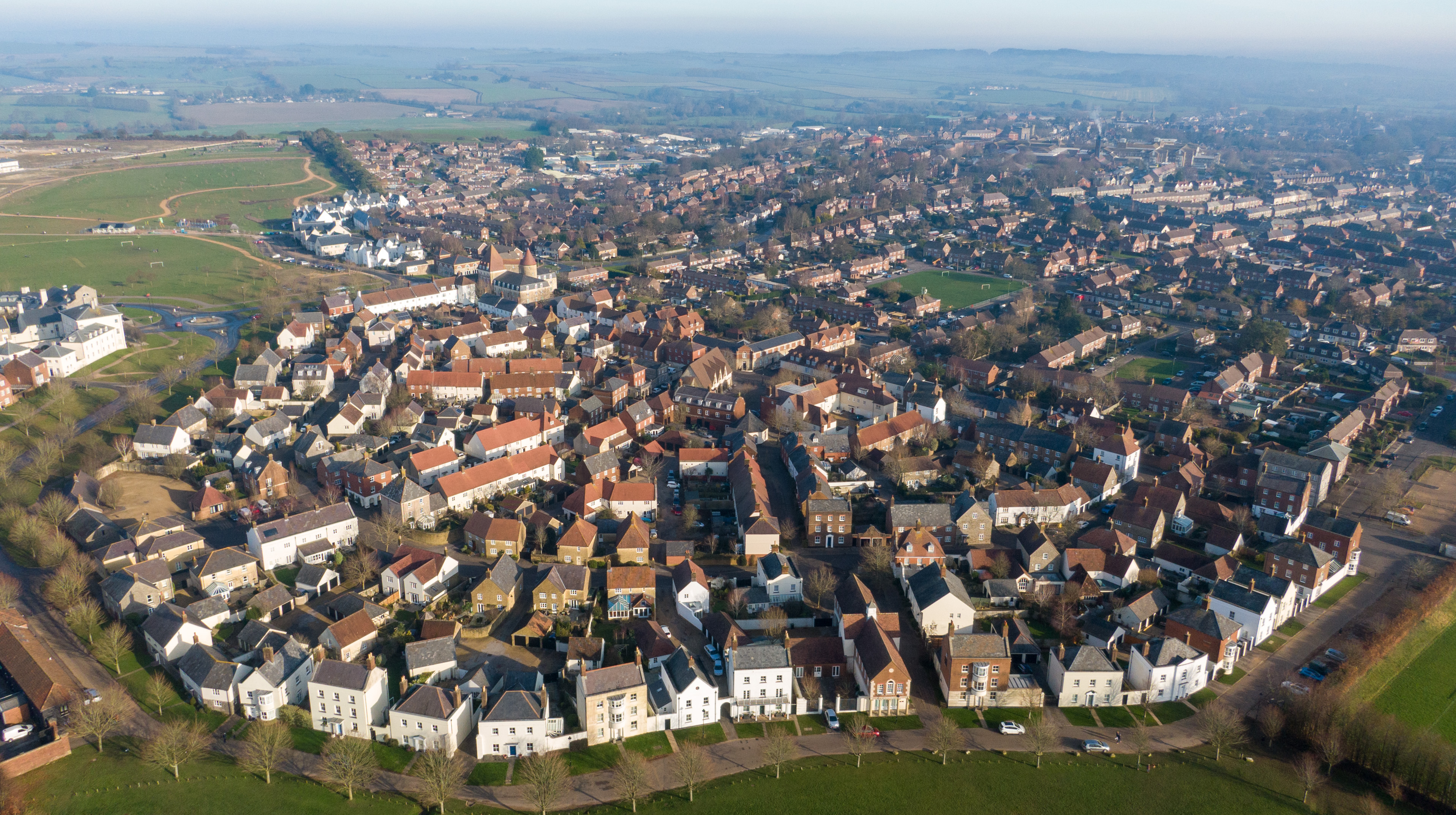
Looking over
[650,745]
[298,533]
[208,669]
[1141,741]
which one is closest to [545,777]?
[650,745]

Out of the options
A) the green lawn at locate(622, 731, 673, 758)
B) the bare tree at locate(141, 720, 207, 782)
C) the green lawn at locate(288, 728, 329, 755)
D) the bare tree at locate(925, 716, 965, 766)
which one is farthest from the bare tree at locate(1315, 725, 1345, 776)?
the bare tree at locate(141, 720, 207, 782)

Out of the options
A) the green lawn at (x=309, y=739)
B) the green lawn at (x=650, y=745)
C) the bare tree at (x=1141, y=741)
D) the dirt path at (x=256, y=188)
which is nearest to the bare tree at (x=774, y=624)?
the green lawn at (x=650, y=745)

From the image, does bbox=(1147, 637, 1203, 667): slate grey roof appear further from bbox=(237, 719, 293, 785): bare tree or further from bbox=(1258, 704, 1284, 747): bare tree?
bbox=(237, 719, 293, 785): bare tree

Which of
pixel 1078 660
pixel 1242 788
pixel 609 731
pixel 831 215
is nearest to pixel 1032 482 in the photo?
pixel 1078 660

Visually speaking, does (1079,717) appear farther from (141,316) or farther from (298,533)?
(141,316)

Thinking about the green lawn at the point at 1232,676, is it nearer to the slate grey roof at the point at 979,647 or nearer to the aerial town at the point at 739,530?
the aerial town at the point at 739,530

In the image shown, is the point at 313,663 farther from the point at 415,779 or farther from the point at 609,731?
the point at 609,731
